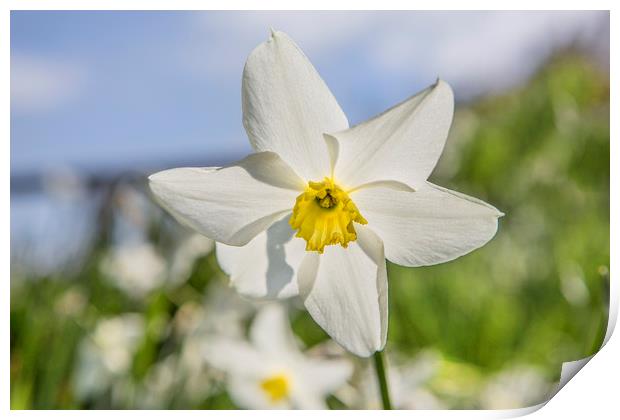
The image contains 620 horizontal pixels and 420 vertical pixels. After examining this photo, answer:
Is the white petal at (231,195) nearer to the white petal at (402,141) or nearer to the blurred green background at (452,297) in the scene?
the white petal at (402,141)

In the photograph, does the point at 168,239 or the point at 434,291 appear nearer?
the point at 168,239

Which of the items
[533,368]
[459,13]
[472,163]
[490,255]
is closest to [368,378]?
[533,368]

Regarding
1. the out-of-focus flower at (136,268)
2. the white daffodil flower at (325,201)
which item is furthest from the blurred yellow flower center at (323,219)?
the out-of-focus flower at (136,268)

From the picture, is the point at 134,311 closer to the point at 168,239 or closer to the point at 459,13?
the point at 168,239

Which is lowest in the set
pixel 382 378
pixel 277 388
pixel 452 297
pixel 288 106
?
pixel 452 297

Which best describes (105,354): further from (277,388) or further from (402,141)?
(402,141)

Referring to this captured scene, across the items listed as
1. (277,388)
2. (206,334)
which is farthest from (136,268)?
(277,388)

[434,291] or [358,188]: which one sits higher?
[358,188]
